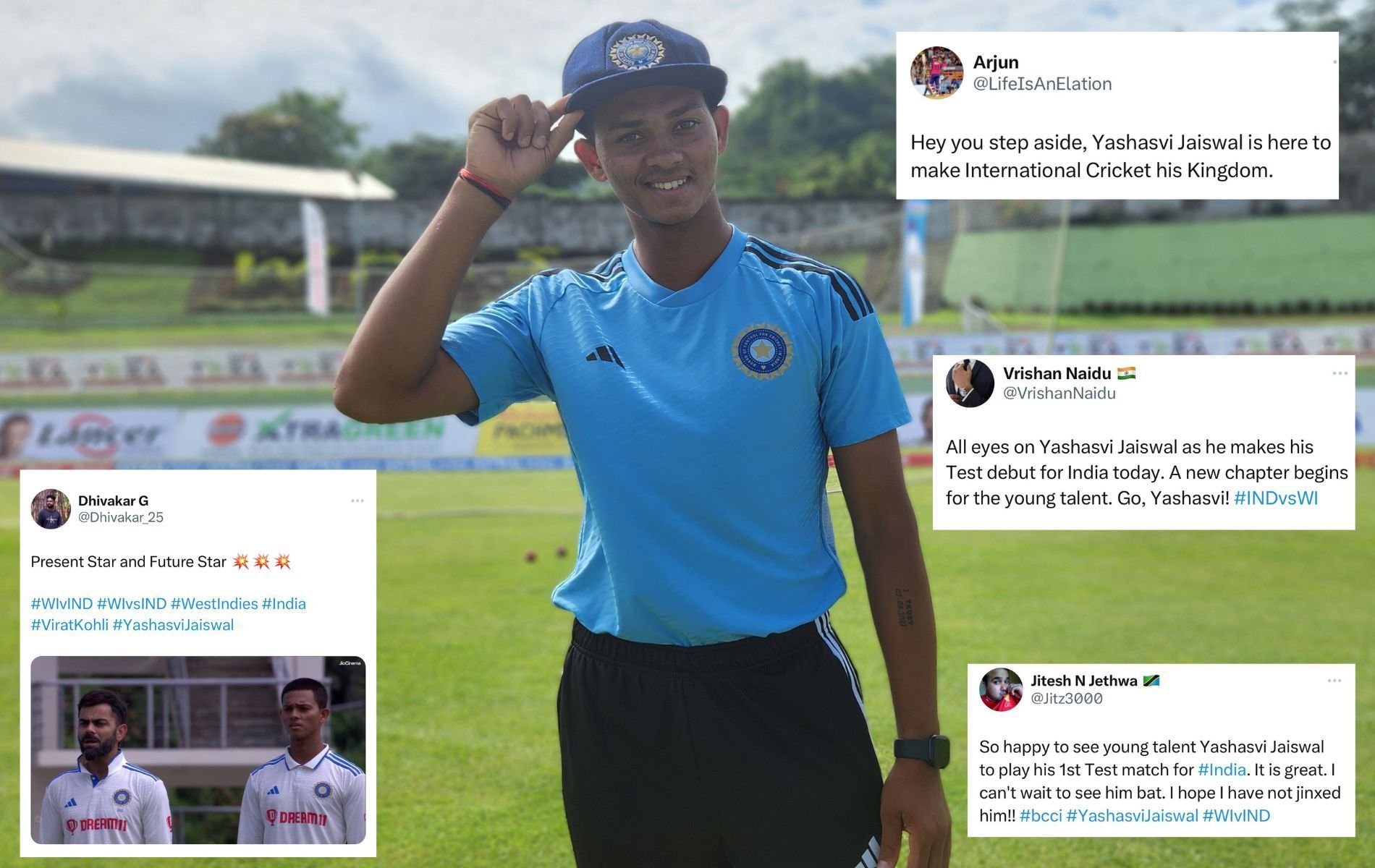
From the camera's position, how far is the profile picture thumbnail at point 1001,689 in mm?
3174

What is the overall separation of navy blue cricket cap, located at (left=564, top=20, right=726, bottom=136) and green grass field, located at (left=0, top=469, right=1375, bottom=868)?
82cm

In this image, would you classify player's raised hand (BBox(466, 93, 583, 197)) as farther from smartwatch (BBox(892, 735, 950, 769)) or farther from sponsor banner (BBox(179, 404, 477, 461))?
sponsor banner (BBox(179, 404, 477, 461))

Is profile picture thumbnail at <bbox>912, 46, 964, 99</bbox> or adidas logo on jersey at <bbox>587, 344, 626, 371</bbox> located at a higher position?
profile picture thumbnail at <bbox>912, 46, 964, 99</bbox>

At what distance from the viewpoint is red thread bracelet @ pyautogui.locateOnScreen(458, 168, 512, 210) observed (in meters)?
1.82

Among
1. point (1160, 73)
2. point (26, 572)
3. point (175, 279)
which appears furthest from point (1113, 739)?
point (175, 279)

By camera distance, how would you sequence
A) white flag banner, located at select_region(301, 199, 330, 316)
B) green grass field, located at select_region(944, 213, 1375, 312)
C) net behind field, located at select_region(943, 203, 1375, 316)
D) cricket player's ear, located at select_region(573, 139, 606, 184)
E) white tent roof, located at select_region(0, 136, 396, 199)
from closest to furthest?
cricket player's ear, located at select_region(573, 139, 606, 184) < net behind field, located at select_region(943, 203, 1375, 316) < green grass field, located at select_region(944, 213, 1375, 312) < white flag banner, located at select_region(301, 199, 330, 316) < white tent roof, located at select_region(0, 136, 396, 199)

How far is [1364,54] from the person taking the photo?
5.76 metres

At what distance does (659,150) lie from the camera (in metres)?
1.87

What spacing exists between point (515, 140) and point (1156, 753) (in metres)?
2.43

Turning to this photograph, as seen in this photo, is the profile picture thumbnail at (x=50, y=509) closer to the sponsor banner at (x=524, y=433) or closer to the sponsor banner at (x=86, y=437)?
the sponsor banner at (x=524, y=433)

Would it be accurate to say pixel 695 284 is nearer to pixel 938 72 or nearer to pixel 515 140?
pixel 515 140

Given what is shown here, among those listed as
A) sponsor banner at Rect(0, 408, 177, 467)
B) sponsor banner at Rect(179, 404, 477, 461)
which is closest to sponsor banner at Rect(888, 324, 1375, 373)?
sponsor banner at Rect(179, 404, 477, 461)

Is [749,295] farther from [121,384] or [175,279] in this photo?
[175,279]

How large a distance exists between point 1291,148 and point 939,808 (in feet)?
6.88
